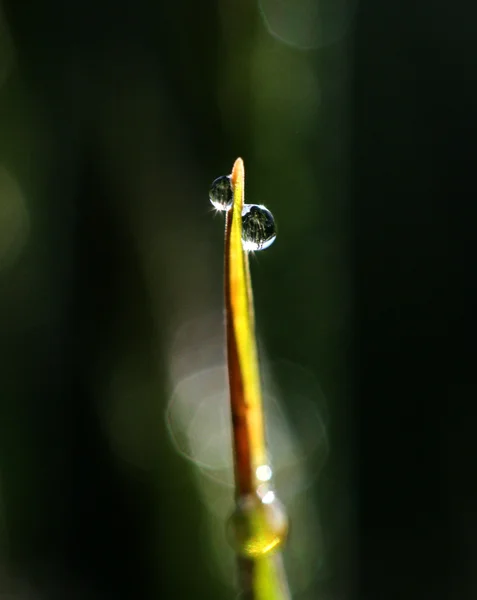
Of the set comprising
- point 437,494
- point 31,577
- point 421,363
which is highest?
point 421,363

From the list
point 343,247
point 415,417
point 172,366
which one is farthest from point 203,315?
point 415,417

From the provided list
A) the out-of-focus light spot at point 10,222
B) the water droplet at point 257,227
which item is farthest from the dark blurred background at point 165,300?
the water droplet at point 257,227

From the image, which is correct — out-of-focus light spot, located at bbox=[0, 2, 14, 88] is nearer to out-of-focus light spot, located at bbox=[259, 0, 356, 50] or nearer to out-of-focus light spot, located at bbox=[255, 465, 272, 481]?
out-of-focus light spot, located at bbox=[259, 0, 356, 50]

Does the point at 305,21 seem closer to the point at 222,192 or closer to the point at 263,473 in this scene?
the point at 222,192

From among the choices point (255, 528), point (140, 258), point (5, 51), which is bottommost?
point (255, 528)

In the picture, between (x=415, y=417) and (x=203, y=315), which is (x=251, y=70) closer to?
(x=203, y=315)

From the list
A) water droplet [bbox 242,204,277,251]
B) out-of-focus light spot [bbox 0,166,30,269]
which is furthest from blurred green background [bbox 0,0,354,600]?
water droplet [bbox 242,204,277,251]

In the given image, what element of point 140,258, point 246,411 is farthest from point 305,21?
point 246,411

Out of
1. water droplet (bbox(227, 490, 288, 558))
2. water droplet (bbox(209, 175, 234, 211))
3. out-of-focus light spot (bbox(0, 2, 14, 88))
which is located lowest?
water droplet (bbox(227, 490, 288, 558))
